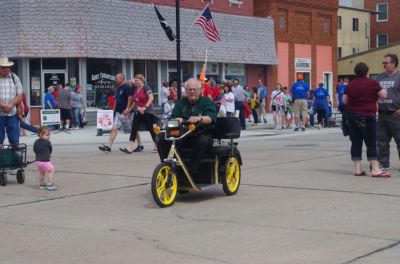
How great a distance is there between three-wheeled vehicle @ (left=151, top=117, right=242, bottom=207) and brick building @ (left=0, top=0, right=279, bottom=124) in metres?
20.6

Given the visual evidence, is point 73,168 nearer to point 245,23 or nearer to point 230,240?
point 230,240

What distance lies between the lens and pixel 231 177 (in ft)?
30.7

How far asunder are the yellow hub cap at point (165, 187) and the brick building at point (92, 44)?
21133 millimetres

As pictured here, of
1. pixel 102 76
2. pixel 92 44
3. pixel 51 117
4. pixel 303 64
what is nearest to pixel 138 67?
pixel 102 76

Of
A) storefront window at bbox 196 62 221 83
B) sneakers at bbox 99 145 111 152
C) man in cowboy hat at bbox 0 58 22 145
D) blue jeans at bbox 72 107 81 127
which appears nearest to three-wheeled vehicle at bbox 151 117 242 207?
man in cowboy hat at bbox 0 58 22 145

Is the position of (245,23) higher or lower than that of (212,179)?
higher

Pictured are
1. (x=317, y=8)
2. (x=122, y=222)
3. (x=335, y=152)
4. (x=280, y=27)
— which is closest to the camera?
(x=122, y=222)

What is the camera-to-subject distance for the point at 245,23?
38500mm

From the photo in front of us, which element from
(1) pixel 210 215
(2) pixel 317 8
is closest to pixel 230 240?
(1) pixel 210 215

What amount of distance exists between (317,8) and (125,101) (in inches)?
1263

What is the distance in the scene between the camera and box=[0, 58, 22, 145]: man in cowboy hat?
10773 millimetres

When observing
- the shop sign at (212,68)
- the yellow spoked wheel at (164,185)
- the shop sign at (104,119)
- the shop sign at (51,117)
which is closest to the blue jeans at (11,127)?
the yellow spoked wheel at (164,185)

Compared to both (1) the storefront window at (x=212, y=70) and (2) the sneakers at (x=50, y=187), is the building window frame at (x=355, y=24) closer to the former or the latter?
(1) the storefront window at (x=212, y=70)

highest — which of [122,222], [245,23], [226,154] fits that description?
[245,23]
